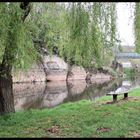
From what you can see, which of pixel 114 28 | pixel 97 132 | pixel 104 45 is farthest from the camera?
pixel 104 45

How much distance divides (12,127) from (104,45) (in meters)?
3.55

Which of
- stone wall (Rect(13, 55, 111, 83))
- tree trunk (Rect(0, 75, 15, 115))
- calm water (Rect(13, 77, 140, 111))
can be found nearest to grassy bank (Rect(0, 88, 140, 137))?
tree trunk (Rect(0, 75, 15, 115))

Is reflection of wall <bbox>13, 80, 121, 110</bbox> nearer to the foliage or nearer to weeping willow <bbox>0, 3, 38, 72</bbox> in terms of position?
the foliage

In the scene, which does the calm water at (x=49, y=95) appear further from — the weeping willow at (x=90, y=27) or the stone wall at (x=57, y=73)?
the weeping willow at (x=90, y=27)

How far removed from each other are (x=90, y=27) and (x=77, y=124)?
269 centimetres

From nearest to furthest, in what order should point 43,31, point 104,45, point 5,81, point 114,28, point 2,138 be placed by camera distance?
point 2,138 < point 114,28 < point 104,45 < point 5,81 < point 43,31

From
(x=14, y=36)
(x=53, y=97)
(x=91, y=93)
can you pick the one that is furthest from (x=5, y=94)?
(x=91, y=93)

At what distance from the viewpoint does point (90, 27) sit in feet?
35.0

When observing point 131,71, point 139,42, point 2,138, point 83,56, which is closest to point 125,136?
point 2,138

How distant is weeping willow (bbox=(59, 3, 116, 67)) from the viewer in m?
10.5

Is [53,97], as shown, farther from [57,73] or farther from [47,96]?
[57,73]

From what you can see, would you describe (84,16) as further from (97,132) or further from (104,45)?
(97,132)

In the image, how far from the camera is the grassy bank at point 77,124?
379 inches

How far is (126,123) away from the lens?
34.9ft
